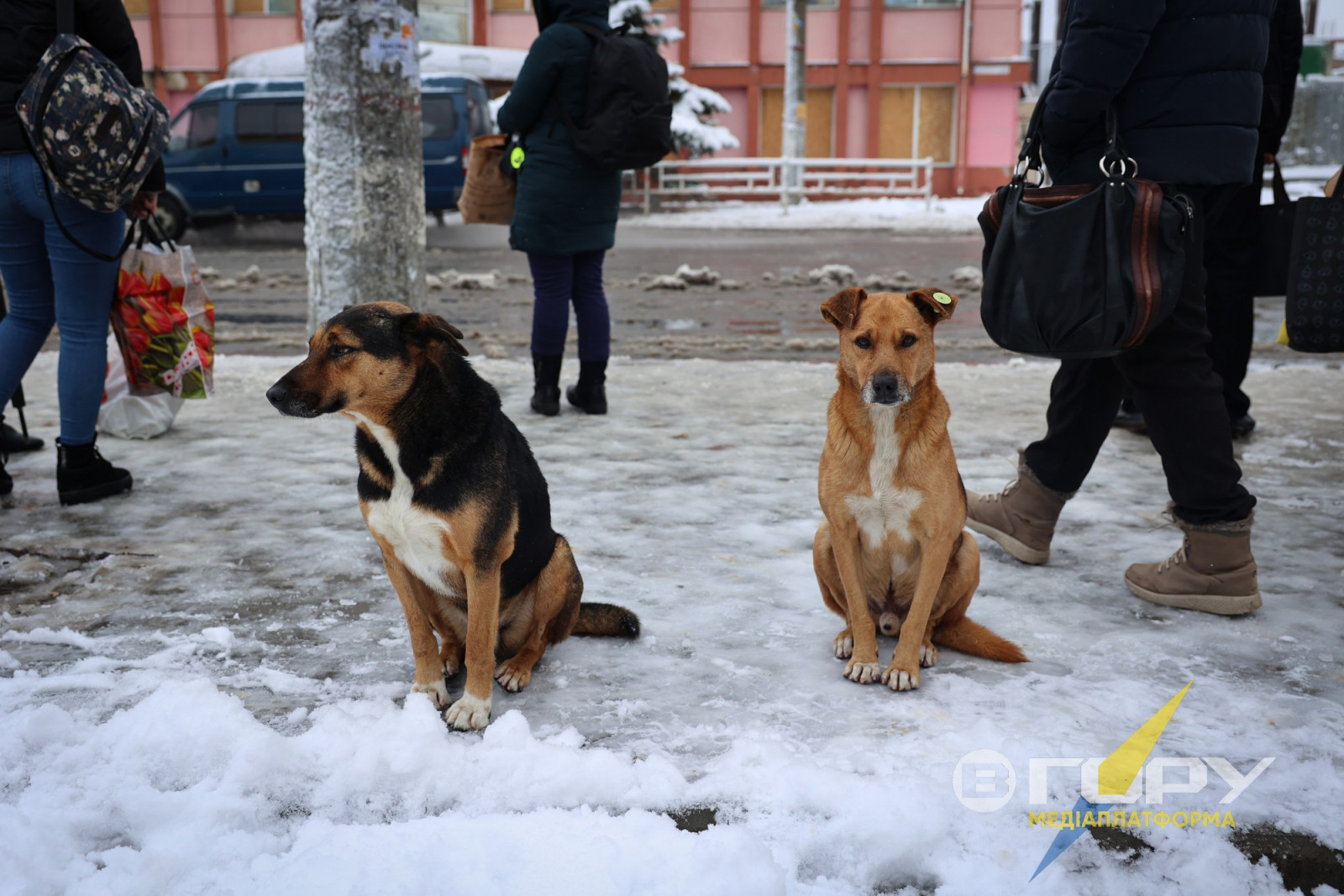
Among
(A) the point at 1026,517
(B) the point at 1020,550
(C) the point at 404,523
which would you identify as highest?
(C) the point at 404,523

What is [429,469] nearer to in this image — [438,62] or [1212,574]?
[1212,574]

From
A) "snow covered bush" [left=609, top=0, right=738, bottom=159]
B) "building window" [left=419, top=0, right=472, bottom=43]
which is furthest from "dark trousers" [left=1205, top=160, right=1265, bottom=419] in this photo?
"building window" [left=419, top=0, right=472, bottom=43]

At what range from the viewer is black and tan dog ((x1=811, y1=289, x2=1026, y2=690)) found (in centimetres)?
301

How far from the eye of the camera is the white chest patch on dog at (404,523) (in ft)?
8.96

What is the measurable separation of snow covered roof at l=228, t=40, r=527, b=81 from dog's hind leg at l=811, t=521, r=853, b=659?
2355cm

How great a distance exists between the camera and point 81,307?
4406 mm

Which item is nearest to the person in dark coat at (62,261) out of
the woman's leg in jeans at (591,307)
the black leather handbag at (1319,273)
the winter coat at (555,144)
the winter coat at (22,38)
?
the winter coat at (22,38)

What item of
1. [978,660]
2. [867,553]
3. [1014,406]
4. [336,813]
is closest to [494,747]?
[336,813]

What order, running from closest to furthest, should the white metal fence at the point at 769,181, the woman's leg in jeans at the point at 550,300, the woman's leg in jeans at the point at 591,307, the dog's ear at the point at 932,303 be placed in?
the dog's ear at the point at 932,303, the woman's leg in jeans at the point at 550,300, the woman's leg in jeans at the point at 591,307, the white metal fence at the point at 769,181

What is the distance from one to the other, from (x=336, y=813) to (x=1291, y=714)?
2323 mm

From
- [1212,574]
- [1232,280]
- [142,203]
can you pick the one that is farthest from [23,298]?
A: [1232,280]

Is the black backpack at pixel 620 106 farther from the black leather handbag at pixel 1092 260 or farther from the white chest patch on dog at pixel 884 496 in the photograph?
the white chest patch on dog at pixel 884 496

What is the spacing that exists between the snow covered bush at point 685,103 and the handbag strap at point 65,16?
2168 cm

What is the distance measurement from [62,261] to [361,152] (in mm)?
2264
